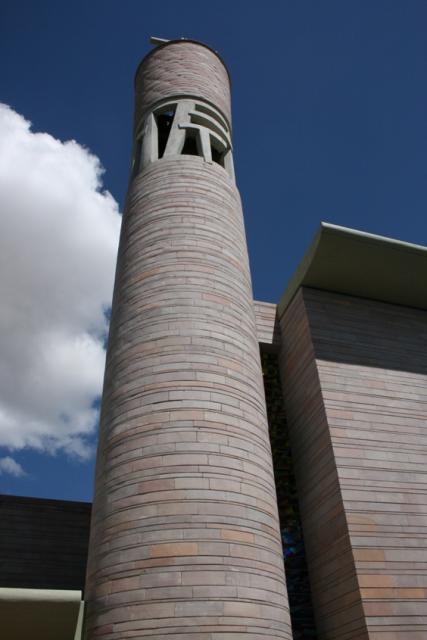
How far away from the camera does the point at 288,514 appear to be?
8758 mm

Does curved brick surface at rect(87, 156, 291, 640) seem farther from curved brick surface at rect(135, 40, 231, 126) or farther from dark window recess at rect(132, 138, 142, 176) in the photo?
curved brick surface at rect(135, 40, 231, 126)

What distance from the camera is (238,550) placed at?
5.43 metres

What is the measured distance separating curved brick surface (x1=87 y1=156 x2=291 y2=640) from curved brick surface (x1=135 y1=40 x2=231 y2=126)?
3.90 m

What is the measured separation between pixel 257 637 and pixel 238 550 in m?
0.78

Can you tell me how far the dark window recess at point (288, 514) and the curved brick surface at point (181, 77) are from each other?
19.3ft

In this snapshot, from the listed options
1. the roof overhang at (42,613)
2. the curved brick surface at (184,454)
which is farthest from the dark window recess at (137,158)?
the roof overhang at (42,613)

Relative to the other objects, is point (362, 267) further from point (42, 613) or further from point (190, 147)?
point (42, 613)

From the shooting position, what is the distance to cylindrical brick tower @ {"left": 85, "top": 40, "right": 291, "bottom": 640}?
5078 mm

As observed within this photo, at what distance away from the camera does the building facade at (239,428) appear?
5.31 metres

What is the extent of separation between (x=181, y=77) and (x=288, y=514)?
9181 millimetres

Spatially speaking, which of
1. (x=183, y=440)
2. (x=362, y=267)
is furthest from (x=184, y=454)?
(x=362, y=267)

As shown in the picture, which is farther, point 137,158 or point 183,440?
point 137,158

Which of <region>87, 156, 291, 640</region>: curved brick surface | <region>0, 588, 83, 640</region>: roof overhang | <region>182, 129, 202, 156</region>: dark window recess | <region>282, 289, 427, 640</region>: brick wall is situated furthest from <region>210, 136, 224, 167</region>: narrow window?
<region>0, 588, 83, 640</region>: roof overhang

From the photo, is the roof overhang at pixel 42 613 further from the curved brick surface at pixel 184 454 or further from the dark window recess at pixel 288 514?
the dark window recess at pixel 288 514
